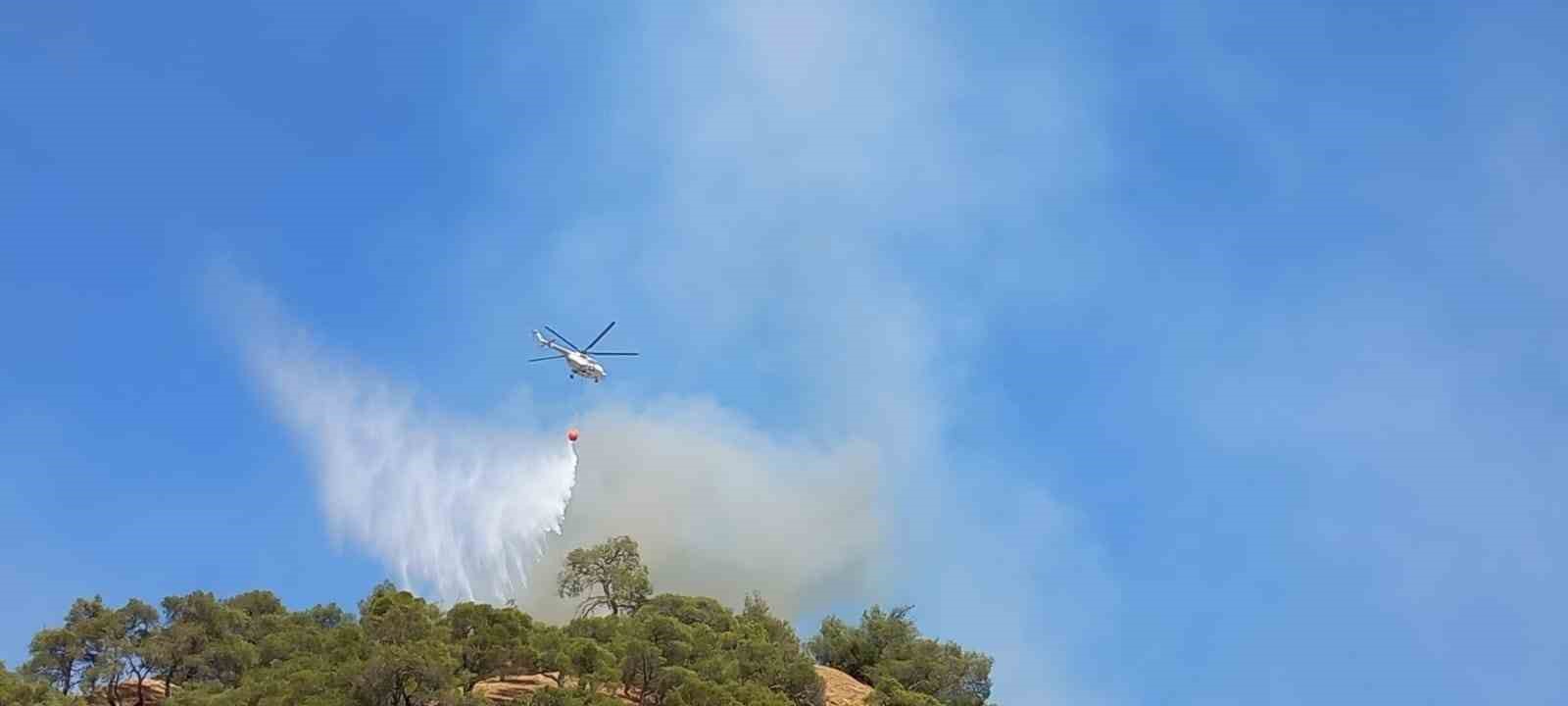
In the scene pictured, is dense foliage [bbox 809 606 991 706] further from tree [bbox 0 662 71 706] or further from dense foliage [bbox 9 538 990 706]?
tree [bbox 0 662 71 706]

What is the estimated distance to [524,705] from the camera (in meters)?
95.3

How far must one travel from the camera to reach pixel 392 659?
296ft

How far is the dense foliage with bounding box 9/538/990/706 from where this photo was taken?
9200 cm

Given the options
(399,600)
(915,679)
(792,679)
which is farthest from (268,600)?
(915,679)

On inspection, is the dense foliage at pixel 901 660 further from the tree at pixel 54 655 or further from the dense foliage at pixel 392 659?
the tree at pixel 54 655

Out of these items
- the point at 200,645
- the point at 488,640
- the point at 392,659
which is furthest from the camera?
the point at 200,645

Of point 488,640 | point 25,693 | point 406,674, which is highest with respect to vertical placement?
point 488,640

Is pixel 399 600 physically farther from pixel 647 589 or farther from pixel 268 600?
pixel 647 589

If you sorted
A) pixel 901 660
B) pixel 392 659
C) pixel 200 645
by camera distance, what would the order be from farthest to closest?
pixel 901 660 → pixel 200 645 → pixel 392 659

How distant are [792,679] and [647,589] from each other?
43.6 meters

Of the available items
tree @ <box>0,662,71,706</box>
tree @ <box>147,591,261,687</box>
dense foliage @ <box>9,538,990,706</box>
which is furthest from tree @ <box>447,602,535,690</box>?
tree @ <box>0,662,71,706</box>

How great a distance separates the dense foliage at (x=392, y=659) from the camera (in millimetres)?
92000

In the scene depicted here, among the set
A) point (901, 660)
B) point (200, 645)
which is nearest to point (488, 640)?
point (200, 645)

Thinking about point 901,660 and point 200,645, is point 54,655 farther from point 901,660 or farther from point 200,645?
point 901,660
